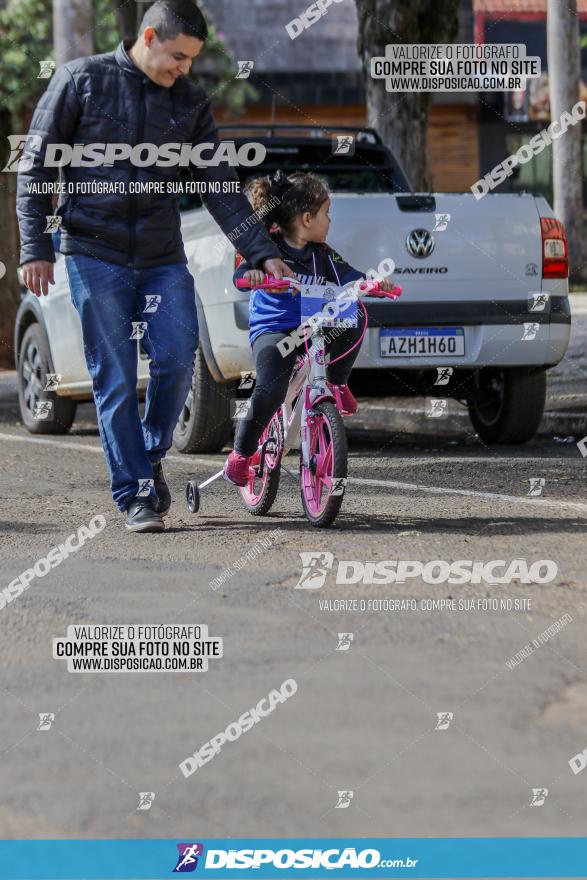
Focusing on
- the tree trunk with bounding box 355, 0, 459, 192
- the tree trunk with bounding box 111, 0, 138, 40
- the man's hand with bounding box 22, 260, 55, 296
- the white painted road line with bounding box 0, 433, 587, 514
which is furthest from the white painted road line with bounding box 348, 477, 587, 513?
the tree trunk with bounding box 111, 0, 138, 40

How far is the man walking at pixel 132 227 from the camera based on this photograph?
21.4 ft

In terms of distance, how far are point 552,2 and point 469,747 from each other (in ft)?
80.8

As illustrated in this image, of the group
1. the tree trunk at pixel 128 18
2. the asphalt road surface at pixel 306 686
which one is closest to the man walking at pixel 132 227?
the asphalt road surface at pixel 306 686

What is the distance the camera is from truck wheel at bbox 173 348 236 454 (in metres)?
9.58

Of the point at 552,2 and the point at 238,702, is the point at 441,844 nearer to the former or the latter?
the point at 238,702

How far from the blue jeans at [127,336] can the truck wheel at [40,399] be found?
4.91 meters

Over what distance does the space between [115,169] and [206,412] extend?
322cm

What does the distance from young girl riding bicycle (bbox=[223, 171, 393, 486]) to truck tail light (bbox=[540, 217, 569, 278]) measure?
279cm

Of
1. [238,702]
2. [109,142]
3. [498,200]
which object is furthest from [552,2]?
[238,702]

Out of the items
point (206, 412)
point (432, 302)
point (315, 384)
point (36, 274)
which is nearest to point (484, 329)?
point (432, 302)

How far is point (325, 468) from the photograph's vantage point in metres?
6.68

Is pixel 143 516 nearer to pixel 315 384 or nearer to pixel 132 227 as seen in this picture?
pixel 315 384

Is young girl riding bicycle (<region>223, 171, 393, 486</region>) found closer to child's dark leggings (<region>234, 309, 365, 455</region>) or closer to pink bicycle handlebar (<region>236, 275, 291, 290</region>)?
child's dark leggings (<region>234, 309, 365, 455</region>)

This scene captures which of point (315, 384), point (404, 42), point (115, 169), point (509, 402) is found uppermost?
point (404, 42)
